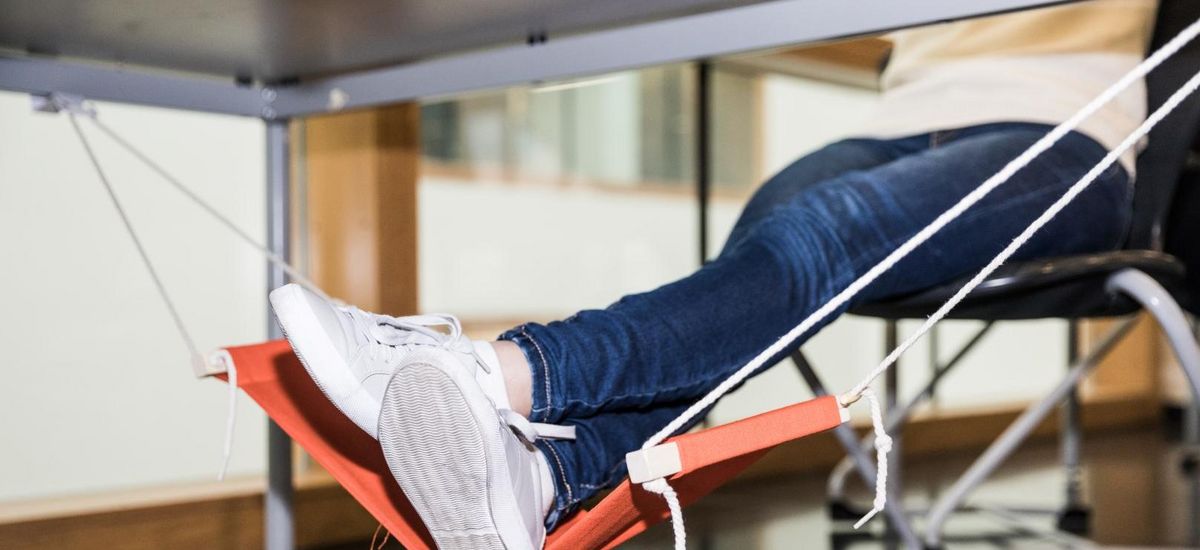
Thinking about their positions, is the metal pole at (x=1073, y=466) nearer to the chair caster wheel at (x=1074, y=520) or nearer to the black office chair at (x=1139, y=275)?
the chair caster wheel at (x=1074, y=520)

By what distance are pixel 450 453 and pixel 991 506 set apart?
1558 millimetres

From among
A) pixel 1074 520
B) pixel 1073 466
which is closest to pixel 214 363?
pixel 1074 520

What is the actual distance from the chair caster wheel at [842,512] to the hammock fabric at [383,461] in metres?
1.11

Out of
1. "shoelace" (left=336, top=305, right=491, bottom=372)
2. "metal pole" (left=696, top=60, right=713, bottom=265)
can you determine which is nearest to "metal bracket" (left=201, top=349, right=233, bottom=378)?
"shoelace" (left=336, top=305, right=491, bottom=372)

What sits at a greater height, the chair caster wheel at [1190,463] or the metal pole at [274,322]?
the metal pole at [274,322]

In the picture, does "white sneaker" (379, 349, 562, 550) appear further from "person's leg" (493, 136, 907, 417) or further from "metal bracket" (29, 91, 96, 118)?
"metal bracket" (29, 91, 96, 118)

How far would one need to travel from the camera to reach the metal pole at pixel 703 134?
2195 millimetres

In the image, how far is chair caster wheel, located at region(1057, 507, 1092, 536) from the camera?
179 centimetres

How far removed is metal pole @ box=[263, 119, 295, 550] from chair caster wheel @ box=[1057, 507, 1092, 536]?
48.2 inches

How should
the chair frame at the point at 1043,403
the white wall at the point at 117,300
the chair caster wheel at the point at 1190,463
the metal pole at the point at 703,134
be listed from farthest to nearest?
the chair caster wheel at the point at 1190,463, the metal pole at the point at 703,134, the white wall at the point at 117,300, the chair frame at the point at 1043,403

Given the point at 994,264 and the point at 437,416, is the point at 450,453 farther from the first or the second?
the point at 994,264

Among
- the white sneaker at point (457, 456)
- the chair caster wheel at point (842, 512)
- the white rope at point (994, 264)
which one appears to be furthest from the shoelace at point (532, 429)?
the chair caster wheel at point (842, 512)

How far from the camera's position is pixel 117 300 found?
4.91ft

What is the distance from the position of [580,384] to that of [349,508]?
1.06 m
